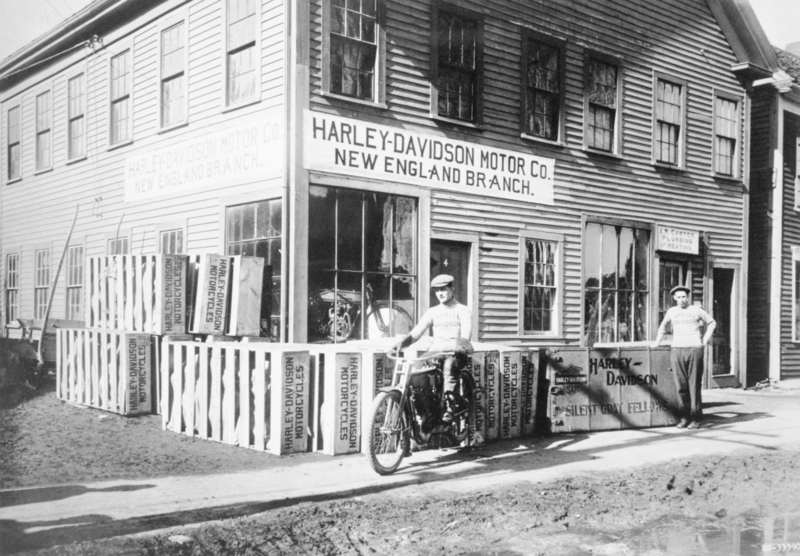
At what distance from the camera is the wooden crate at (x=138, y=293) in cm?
998

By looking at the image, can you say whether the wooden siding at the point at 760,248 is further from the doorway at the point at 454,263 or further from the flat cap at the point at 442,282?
the flat cap at the point at 442,282

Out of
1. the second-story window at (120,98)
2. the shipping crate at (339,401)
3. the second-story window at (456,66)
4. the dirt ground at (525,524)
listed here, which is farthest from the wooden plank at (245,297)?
the second-story window at (120,98)

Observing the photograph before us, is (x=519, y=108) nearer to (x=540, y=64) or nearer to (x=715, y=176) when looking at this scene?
(x=540, y=64)

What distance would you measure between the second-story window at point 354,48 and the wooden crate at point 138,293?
345 cm

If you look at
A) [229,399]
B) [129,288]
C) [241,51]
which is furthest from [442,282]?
[241,51]

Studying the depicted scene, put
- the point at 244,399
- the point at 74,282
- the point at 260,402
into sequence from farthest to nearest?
1. the point at 74,282
2. the point at 244,399
3. the point at 260,402

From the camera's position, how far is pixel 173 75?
13227mm

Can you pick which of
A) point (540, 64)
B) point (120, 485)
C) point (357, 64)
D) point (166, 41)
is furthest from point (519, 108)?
point (120, 485)

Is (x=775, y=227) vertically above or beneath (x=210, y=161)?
beneath

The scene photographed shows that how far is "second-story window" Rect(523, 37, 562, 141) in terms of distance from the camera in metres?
14.2

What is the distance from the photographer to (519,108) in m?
13.9

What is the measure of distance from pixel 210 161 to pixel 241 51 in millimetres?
1732

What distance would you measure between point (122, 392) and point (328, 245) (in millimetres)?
3349

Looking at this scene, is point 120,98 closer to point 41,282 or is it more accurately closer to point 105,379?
point 41,282
